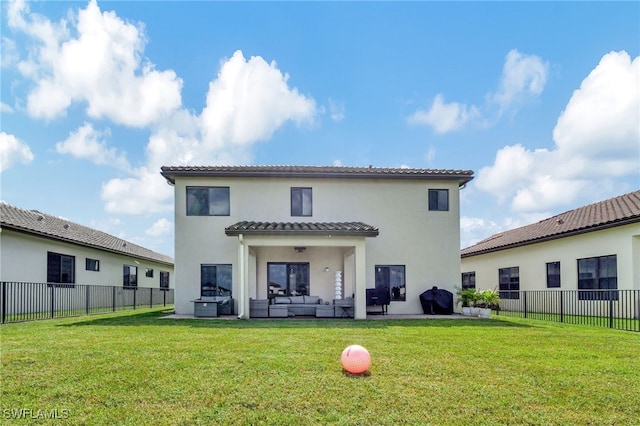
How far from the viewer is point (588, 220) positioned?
16766mm

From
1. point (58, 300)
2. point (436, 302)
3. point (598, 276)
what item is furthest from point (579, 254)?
point (58, 300)

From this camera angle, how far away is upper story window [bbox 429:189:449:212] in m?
16.9

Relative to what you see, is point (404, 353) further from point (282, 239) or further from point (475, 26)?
point (475, 26)

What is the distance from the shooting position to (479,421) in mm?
4594

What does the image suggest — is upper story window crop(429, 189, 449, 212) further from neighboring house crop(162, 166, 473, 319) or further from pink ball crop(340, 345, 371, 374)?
pink ball crop(340, 345, 371, 374)

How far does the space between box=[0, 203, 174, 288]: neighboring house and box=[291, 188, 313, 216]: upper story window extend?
10033 mm

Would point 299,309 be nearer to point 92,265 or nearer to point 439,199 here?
point 439,199

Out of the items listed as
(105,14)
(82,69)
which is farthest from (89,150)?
(105,14)

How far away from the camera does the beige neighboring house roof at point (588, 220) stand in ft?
47.9

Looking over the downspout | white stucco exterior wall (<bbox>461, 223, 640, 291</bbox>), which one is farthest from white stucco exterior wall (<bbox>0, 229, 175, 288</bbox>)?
white stucco exterior wall (<bbox>461, 223, 640, 291</bbox>)

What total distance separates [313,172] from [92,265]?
1321cm

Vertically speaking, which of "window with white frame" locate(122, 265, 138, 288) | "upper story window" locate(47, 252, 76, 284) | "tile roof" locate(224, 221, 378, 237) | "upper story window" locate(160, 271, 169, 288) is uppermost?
"tile roof" locate(224, 221, 378, 237)

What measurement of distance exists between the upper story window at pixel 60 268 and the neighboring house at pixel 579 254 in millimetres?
20694

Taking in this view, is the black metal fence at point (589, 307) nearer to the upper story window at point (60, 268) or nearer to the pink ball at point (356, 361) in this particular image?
the pink ball at point (356, 361)
